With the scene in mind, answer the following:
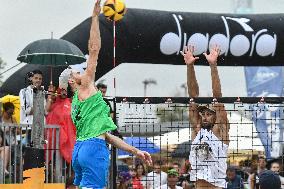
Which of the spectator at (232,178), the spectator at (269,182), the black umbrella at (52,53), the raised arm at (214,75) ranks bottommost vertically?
the spectator at (232,178)

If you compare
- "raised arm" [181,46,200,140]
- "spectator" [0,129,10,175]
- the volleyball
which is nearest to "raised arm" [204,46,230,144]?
"raised arm" [181,46,200,140]

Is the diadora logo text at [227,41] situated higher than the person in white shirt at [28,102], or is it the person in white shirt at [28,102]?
the diadora logo text at [227,41]

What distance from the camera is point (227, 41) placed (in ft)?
57.1

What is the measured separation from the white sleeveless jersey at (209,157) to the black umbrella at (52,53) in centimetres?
478

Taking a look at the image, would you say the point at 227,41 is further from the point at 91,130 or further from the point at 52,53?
the point at 91,130

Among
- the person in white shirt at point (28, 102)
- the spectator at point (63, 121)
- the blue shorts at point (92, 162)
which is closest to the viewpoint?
the blue shorts at point (92, 162)

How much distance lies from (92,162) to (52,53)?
6.30 meters

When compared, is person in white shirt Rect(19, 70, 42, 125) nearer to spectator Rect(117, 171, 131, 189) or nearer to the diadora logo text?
spectator Rect(117, 171, 131, 189)

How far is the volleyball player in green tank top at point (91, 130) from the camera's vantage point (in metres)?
8.06

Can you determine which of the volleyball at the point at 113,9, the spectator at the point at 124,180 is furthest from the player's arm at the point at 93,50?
the volleyball at the point at 113,9

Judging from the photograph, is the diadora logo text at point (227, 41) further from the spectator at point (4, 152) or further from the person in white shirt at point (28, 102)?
the spectator at point (4, 152)

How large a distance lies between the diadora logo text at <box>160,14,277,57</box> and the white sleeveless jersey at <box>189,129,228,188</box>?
7.25 meters

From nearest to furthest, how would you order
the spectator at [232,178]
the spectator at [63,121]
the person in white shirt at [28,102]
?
the spectator at [63,121]
the person in white shirt at [28,102]
the spectator at [232,178]

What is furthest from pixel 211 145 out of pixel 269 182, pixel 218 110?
pixel 269 182
